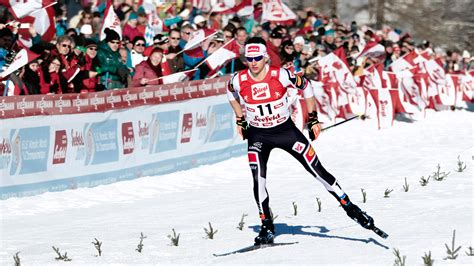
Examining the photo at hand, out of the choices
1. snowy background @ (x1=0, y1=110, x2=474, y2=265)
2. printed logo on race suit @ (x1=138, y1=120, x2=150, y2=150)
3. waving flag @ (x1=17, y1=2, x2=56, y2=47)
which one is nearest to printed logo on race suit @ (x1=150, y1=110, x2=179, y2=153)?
printed logo on race suit @ (x1=138, y1=120, x2=150, y2=150)

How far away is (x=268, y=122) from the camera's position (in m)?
10.4

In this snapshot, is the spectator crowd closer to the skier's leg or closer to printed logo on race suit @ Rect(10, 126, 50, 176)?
printed logo on race suit @ Rect(10, 126, 50, 176)

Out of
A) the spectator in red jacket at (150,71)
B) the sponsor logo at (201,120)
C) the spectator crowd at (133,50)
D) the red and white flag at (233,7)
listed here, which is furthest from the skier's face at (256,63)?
the red and white flag at (233,7)

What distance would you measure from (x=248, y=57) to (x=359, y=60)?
43.3 feet

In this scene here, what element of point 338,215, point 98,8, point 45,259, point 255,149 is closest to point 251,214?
point 338,215

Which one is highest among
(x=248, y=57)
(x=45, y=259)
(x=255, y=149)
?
(x=248, y=57)

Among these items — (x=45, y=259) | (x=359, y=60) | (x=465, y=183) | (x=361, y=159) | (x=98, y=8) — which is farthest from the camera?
(x=359, y=60)

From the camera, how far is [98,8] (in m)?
21.2

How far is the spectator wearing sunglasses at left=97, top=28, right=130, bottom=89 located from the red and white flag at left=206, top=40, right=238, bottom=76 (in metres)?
2.16

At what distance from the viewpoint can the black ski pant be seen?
34.0 feet

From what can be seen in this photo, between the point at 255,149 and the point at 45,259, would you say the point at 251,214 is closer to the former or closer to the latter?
the point at 255,149

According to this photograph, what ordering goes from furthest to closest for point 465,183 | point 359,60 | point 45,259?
1. point 359,60
2. point 465,183
3. point 45,259

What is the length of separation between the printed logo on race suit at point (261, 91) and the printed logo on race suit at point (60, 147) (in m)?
4.61

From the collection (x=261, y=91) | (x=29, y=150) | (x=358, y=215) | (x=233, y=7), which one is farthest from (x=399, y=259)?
(x=233, y=7)
